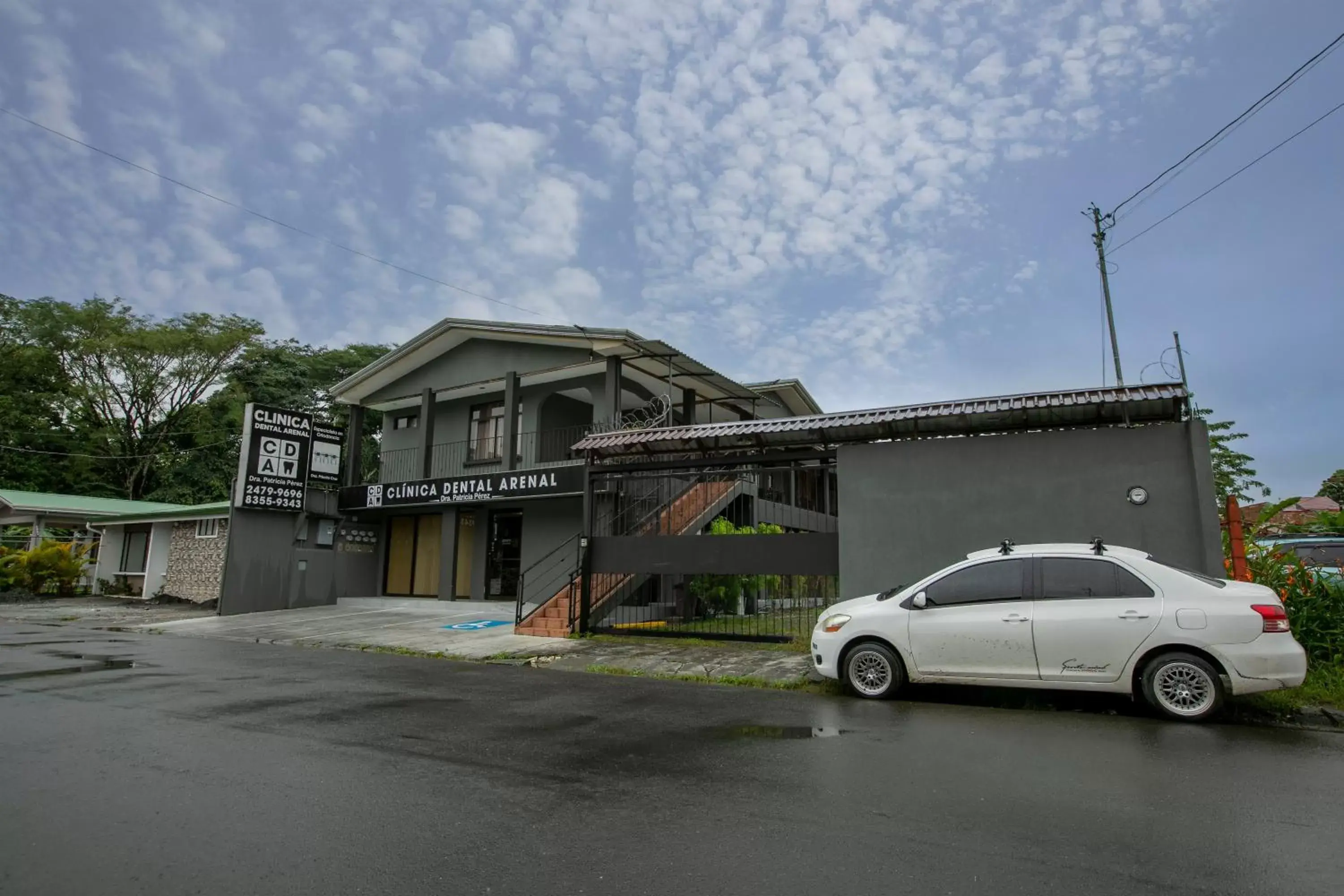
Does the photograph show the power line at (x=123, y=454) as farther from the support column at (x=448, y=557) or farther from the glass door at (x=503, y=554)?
the glass door at (x=503, y=554)

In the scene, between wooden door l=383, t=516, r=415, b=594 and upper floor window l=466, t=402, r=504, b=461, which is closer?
upper floor window l=466, t=402, r=504, b=461

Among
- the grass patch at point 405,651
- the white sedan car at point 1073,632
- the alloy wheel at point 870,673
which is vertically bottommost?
the grass patch at point 405,651

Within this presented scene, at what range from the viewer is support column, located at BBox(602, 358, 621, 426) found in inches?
727

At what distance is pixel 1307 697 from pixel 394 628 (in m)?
14.0

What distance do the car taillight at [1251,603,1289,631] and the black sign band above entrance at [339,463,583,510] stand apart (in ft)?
42.8

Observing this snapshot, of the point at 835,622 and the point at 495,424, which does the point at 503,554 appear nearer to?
the point at 495,424

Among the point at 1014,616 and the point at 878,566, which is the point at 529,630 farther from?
the point at 1014,616

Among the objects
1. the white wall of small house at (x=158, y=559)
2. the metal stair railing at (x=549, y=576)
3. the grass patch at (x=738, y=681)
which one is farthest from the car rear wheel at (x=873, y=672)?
the white wall of small house at (x=158, y=559)

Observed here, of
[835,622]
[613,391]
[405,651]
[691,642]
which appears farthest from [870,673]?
[613,391]

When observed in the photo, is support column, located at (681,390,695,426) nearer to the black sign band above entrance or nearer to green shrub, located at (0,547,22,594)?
the black sign band above entrance

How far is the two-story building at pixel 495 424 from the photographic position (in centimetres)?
1923

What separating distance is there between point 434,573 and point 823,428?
600 inches

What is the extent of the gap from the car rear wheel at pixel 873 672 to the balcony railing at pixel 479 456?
1241 cm

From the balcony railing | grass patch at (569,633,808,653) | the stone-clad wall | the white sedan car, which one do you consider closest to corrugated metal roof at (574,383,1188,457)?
the white sedan car
